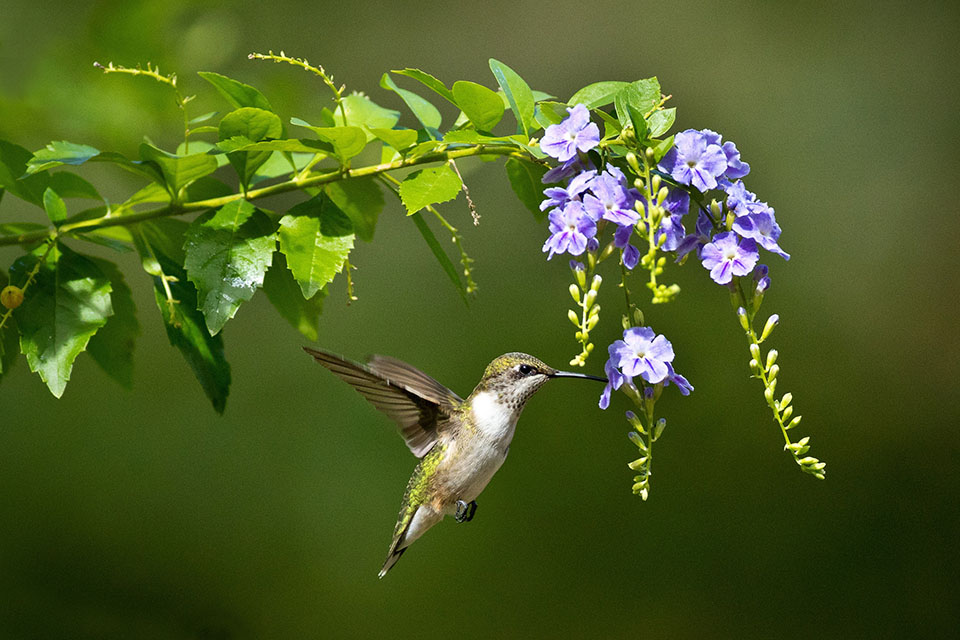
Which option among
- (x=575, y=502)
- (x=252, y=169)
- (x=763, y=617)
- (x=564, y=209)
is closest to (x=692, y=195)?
(x=564, y=209)

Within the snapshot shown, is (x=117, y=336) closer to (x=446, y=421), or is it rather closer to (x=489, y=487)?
(x=446, y=421)

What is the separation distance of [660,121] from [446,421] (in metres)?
0.54

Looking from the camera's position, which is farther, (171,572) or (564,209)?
(171,572)

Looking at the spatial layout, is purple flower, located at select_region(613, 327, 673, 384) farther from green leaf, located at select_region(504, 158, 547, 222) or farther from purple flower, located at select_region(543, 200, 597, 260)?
green leaf, located at select_region(504, 158, 547, 222)

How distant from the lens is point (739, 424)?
404 cm

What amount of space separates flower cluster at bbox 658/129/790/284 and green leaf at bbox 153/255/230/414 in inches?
24.6

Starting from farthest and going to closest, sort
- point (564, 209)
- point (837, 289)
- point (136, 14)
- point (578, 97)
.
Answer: point (837, 289), point (136, 14), point (578, 97), point (564, 209)

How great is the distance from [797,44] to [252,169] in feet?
14.6

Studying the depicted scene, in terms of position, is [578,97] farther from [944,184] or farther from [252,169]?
[944,184]

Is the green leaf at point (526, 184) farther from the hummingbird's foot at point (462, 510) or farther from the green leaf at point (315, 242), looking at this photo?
the hummingbird's foot at point (462, 510)

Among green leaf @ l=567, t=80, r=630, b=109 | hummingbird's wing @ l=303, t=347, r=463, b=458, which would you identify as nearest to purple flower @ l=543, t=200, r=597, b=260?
green leaf @ l=567, t=80, r=630, b=109

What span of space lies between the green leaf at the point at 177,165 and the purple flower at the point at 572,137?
405 millimetres

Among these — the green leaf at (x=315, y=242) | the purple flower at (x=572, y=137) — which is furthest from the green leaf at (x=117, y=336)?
the purple flower at (x=572, y=137)

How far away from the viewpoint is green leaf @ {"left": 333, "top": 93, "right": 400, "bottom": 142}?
1236 mm
